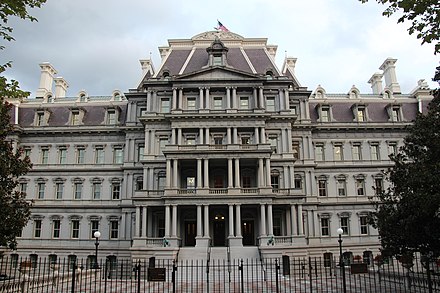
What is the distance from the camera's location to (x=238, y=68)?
4166 cm

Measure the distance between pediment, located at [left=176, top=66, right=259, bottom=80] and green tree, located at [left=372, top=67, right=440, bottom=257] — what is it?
66.7ft

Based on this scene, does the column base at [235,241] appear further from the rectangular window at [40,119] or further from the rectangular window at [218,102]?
the rectangular window at [40,119]

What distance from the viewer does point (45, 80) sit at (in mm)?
50000

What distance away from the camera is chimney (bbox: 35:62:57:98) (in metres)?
49.2

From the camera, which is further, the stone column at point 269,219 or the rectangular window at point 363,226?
the rectangular window at point 363,226

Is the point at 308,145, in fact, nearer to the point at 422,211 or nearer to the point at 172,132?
the point at 172,132

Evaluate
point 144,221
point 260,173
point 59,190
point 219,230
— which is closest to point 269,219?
point 260,173

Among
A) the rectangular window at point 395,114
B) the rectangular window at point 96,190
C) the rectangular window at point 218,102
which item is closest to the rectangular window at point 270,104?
the rectangular window at point 218,102

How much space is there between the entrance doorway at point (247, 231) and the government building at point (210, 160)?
0.10 meters

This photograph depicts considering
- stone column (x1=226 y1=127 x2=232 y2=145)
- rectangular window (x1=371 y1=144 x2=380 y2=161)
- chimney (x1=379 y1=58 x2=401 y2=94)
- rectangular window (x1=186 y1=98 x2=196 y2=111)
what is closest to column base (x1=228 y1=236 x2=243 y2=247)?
stone column (x1=226 y1=127 x2=232 y2=145)

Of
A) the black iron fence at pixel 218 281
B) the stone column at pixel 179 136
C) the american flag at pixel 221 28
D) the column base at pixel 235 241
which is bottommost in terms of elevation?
the black iron fence at pixel 218 281

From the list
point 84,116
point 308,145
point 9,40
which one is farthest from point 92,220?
point 9,40

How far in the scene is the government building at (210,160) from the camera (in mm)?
35625

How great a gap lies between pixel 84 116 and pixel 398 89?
125 ft
